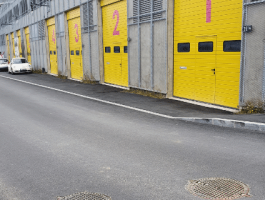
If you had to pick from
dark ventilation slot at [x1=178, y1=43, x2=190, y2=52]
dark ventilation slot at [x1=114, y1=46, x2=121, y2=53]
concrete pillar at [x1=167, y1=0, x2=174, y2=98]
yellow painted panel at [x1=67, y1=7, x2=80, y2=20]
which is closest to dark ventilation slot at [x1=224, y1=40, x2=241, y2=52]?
dark ventilation slot at [x1=178, y1=43, x2=190, y2=52]

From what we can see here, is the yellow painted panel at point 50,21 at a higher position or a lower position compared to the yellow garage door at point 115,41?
higher

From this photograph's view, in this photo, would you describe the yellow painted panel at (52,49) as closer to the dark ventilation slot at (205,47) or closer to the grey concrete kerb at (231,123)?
the dark ventilation slot at (205,47)

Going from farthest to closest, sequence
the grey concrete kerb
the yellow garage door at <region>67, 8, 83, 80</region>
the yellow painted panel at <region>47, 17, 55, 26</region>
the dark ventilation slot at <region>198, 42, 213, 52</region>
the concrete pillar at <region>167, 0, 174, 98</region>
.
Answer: the yellow painted panel at <region>47, 17, 55, 26</region>
the yellow garage door at <region>67, 8, 83, 80</region>
the concrete pillar at <region>167, 0, 174, 98</region>
the dark ventilation slot at <region>198, 42, 213, 52</region>
the grey concrete kerb

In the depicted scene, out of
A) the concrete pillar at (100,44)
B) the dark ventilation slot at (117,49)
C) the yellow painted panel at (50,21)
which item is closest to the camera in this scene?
the dark ventilation slot at (117,49)

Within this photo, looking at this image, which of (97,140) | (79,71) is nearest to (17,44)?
(79,71)

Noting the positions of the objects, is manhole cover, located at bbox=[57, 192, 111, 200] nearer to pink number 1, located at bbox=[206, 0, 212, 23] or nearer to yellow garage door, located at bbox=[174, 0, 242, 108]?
yellow garage door, located at bbox=[174, 0, 242, 108]

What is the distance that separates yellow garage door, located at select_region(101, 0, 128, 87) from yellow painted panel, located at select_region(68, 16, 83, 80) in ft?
13.2

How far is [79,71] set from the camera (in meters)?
22.5

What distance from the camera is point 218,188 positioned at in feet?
14.0

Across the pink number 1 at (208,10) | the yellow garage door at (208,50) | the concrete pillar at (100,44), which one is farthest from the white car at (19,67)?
the pink number 1 at (208,10)

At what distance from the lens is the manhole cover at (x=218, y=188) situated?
160 inches

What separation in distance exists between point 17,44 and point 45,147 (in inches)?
1574

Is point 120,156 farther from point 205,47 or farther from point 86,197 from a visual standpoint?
point 205,47

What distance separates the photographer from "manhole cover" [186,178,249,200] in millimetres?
4057
